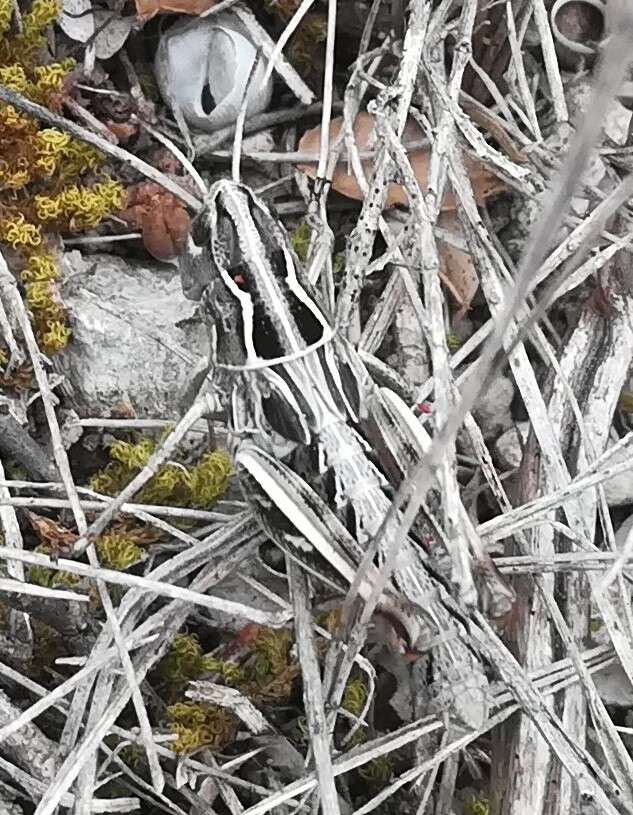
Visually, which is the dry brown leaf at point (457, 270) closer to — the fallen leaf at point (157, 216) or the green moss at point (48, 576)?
the fallen leaf at point (157, 216)

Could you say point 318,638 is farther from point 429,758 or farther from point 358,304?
point 358,304

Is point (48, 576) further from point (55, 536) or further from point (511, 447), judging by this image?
point (511, 447)

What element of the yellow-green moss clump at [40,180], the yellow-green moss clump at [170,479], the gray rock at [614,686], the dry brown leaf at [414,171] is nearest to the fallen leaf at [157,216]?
the yellow-green moss clump at [40,180]

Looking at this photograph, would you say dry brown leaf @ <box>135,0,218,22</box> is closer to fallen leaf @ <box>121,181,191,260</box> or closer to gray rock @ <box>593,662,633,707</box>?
fallen leaf @ <box>121,181,191,260</box>

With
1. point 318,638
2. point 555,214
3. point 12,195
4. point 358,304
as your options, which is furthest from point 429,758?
point 12,195

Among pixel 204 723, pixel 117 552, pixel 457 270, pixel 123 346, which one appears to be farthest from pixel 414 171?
pixel 204 723

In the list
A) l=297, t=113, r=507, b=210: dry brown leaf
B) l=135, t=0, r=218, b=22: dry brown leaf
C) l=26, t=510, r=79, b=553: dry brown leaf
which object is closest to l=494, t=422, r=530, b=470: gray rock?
l=297, t=113, r=507, b=210: dry brown leaf

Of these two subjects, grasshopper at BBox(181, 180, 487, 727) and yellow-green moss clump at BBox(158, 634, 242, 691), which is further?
yellow-green moss clump at BBox(158, 634, 242, 691)
